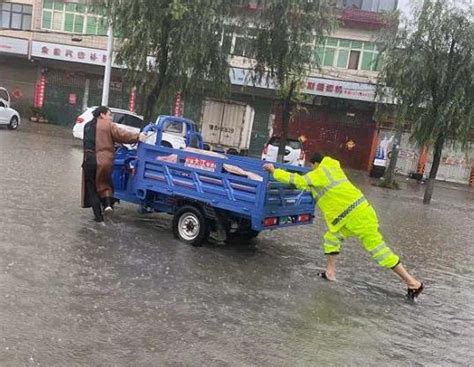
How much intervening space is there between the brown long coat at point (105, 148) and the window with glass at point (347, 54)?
22794 mm

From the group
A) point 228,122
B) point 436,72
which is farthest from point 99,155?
point 228,122

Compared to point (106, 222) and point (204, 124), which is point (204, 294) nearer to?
point (106, 222)

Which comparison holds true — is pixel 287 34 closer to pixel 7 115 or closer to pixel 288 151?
pixel 288 151

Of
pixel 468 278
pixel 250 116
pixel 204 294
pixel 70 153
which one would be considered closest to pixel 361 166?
pixel 250 116

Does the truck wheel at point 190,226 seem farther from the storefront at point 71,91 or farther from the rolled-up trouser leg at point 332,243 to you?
the storefront at point 71,91

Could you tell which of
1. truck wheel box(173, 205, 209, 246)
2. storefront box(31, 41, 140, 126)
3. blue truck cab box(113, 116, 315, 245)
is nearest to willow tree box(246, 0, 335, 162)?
blue truck cab box(113, 116, 315, 245)

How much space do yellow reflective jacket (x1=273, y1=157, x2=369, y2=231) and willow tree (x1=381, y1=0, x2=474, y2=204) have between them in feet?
38.8

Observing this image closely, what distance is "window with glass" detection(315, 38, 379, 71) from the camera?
2958 centimetres

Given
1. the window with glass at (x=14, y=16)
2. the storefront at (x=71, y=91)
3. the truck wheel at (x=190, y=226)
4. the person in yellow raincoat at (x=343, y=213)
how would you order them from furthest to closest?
the window with glass at (x=14, y=16)
the storefront at (x=71, y=91)
the truck wheel at (x=190, y=226)
the person in yellow raincoat at (x=343, y=213)

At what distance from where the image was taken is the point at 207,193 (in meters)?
7.55

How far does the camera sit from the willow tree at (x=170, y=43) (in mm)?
14008

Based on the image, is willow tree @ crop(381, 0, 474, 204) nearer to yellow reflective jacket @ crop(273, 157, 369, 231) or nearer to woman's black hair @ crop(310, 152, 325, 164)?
woman's black hair @ crop(310, 152, 325, 164)

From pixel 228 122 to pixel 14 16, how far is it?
15064 millimetres

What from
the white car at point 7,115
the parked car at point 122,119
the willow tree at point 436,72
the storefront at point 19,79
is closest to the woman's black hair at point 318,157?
the willow tree at point 436,72
